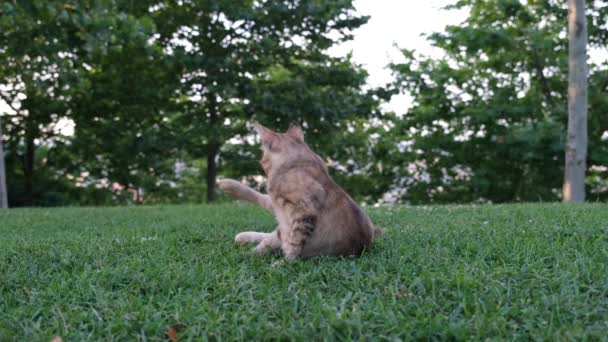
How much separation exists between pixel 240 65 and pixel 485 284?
12.6 metres

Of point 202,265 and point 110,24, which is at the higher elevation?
point 110,24

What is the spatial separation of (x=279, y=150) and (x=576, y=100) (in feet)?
27.7

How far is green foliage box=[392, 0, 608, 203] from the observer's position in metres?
13.2

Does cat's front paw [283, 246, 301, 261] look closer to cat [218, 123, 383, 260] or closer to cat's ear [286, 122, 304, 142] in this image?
cat [218, 123, 383, 260]

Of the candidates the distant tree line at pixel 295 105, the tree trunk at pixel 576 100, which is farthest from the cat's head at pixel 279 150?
the distant tree line at pixel 295 105

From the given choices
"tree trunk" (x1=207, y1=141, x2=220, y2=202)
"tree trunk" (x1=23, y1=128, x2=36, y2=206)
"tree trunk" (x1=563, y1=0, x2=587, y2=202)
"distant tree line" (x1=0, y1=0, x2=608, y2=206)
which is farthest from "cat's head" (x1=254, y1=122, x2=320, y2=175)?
"tree trunk" (x1=23, y1=128, x2=36, y2=206)

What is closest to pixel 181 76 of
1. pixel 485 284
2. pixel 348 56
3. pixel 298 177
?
pixel 348 56

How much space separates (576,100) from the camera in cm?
1006

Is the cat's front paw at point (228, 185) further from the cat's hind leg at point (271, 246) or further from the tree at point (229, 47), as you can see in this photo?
the tree at point (229, 47)

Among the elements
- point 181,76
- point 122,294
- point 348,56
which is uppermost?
point 348,56

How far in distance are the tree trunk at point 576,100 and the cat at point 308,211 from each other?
8172mm

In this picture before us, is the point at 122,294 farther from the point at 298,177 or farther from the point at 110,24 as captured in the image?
the point at 110,24

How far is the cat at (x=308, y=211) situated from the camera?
3.14 meters

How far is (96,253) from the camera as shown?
A: 3523 mm
